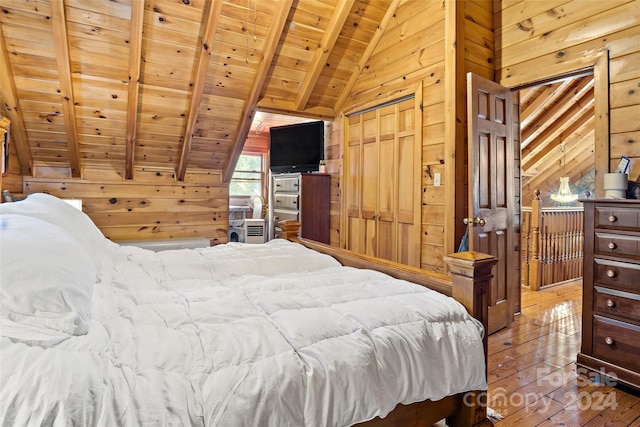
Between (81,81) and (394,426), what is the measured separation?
3.58 m

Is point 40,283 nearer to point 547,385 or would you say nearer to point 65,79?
point 547,385

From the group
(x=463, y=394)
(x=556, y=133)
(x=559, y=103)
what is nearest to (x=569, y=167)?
(x=556, y=133)

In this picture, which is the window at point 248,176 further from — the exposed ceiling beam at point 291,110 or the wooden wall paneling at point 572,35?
the wooden wall paneling at point 572,35

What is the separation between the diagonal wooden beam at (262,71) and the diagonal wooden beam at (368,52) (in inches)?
38.7

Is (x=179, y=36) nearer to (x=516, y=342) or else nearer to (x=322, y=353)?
(x=322, y=353)

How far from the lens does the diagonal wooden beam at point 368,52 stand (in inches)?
139

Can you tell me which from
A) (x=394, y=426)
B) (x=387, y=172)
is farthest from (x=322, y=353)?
(x=387, y=172)

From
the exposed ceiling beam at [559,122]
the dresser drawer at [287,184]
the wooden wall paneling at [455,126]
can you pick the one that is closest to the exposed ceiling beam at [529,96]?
the exposed ceiling beam at [559,122]

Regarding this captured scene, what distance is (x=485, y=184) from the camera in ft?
9.27

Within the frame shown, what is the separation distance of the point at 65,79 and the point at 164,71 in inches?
30.4

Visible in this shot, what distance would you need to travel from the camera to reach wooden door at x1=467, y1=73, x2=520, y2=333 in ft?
8.73

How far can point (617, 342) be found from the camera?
81.4 inches

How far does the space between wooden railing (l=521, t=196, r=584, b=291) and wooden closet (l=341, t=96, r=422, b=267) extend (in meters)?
1.85

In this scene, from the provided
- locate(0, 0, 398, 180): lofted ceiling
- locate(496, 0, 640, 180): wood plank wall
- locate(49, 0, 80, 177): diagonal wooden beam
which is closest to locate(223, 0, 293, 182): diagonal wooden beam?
locate(0, 0, 398, 180): lofted ceiling
